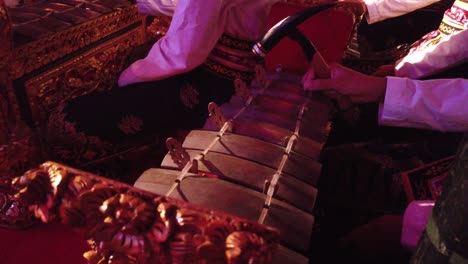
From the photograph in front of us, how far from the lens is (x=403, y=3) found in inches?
107

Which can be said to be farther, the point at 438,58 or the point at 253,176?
the point at 438,58

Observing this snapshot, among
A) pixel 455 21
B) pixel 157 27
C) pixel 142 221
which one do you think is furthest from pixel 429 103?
pixel 157 27

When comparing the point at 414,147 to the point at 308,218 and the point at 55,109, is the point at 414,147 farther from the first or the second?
the point at 55,109

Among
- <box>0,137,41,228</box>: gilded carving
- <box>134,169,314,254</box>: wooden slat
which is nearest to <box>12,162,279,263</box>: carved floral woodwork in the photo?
<box>134,169,314,254</box>: wooden slat

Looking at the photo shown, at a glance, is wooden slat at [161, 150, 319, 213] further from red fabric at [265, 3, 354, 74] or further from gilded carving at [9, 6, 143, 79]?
gilded carving at [9, 6, 143, 79]

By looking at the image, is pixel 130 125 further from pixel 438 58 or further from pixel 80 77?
pixel 438 58

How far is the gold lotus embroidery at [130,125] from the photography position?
206 cm

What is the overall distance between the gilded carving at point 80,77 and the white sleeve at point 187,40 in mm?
401

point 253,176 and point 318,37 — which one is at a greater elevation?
point 318,37

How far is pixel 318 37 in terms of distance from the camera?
196cm

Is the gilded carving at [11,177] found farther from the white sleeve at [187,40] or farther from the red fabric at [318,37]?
the red fabric at [318,37]

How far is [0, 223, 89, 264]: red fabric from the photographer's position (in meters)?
1.61

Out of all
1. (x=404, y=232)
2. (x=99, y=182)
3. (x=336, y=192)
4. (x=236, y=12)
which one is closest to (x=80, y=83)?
(x=236, y=12)

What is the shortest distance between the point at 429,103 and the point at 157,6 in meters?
1.77
